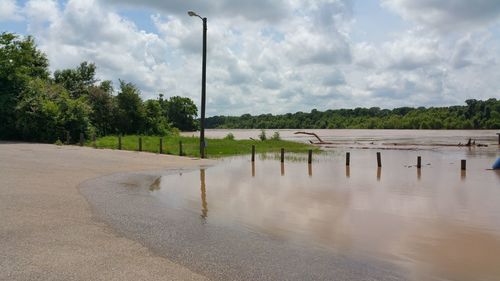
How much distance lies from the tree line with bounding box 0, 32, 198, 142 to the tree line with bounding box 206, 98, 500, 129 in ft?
321

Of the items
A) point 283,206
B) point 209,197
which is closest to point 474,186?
point 283,206

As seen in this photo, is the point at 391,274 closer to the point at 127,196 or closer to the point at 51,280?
the point at 51,280

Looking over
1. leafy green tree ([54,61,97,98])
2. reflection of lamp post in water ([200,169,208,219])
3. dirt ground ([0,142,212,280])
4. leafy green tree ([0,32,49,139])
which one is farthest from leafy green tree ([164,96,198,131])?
dirt ground ([0,142,212,280])

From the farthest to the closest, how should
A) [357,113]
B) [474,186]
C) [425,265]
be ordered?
[357,113] → [474,186] → [425,265]

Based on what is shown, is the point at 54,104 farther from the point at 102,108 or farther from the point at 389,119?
the point at 389,119

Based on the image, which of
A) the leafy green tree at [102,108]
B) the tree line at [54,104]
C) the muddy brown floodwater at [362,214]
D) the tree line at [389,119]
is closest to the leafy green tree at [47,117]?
the tree line at [54,104]

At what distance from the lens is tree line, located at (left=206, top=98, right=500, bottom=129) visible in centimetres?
12031

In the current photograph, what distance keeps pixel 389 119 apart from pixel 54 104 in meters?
122

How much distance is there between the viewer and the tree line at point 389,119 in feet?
395

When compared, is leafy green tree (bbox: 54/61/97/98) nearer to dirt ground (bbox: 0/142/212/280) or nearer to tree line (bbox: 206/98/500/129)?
dirt ground (bbox: 0/142/212/280)

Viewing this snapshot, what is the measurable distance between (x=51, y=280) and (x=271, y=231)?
4.98 meters

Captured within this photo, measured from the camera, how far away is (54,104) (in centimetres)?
3678

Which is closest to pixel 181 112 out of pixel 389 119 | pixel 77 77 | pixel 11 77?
pixel 77 77

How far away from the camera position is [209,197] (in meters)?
14.0
